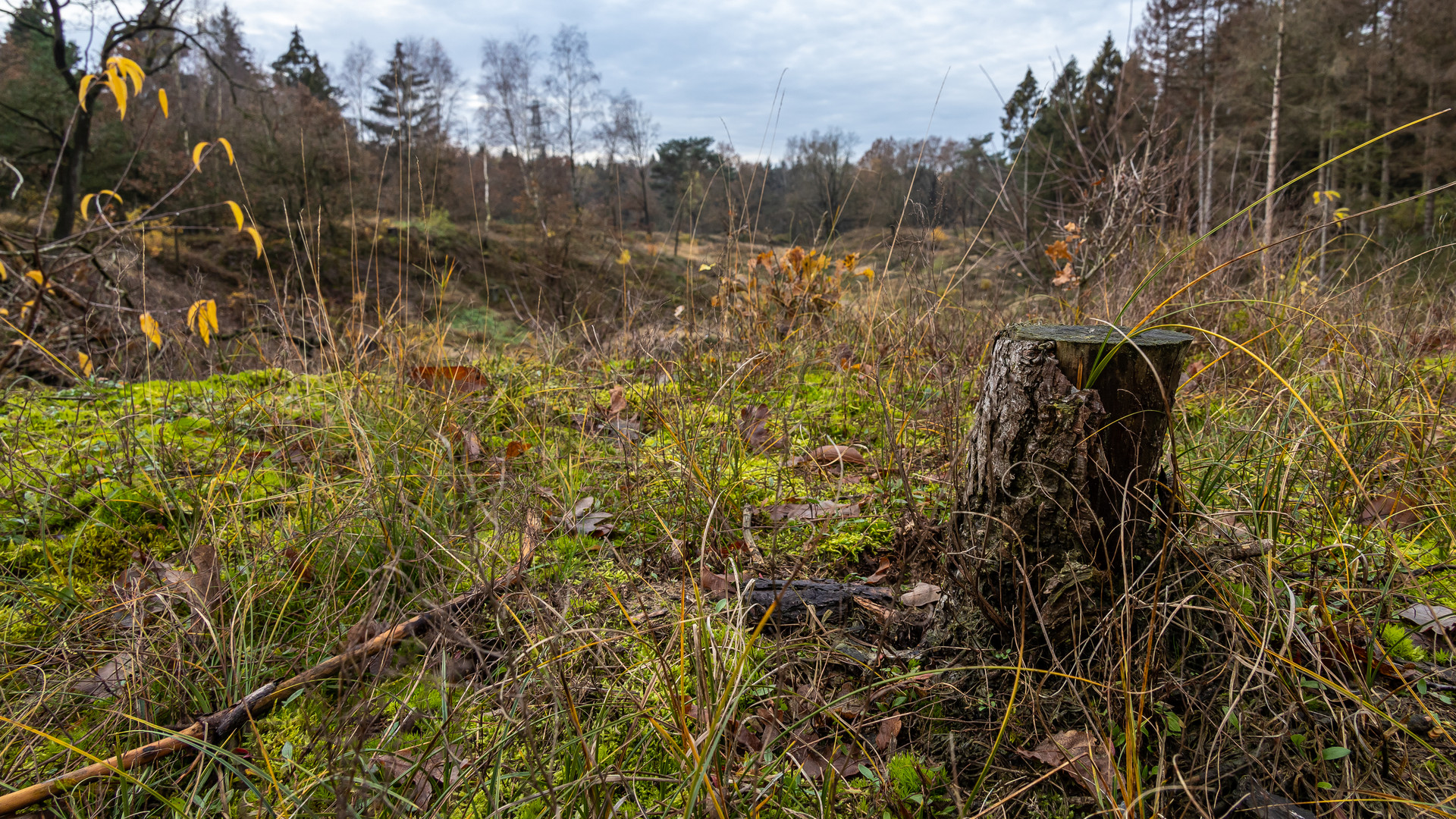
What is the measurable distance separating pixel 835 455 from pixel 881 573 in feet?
2.03

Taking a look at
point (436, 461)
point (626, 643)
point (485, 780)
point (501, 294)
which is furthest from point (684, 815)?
point (501, 294)

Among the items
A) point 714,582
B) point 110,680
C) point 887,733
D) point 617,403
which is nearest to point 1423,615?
point 887,733

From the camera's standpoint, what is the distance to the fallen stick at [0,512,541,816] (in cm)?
93

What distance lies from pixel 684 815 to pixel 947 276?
8.45 ft

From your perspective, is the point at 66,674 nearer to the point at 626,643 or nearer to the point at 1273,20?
the point at 626,643

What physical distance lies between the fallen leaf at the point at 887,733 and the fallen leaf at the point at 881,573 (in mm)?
357

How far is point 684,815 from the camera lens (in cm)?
83

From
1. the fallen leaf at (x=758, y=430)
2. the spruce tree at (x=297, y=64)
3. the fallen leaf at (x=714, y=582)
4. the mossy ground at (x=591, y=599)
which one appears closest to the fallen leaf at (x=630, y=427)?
the mossy ground at (x=591, y=599)

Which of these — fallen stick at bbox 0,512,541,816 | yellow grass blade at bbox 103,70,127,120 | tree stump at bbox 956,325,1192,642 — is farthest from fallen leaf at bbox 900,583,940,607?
yellow grass blade at bbox 103,70,127,120

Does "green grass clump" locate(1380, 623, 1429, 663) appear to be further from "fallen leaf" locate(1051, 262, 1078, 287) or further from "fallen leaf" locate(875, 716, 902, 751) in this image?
"fallen leaf" locate(1051, 262, 1078, 287)

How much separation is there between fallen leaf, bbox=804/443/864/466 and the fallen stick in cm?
96

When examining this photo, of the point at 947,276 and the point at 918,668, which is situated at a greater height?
the point at 947,276

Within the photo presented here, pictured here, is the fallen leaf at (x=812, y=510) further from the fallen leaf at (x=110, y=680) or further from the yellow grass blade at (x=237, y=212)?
the yellow grass blade at (x=237, y=212)

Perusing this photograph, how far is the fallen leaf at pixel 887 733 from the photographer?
3.60 ft
